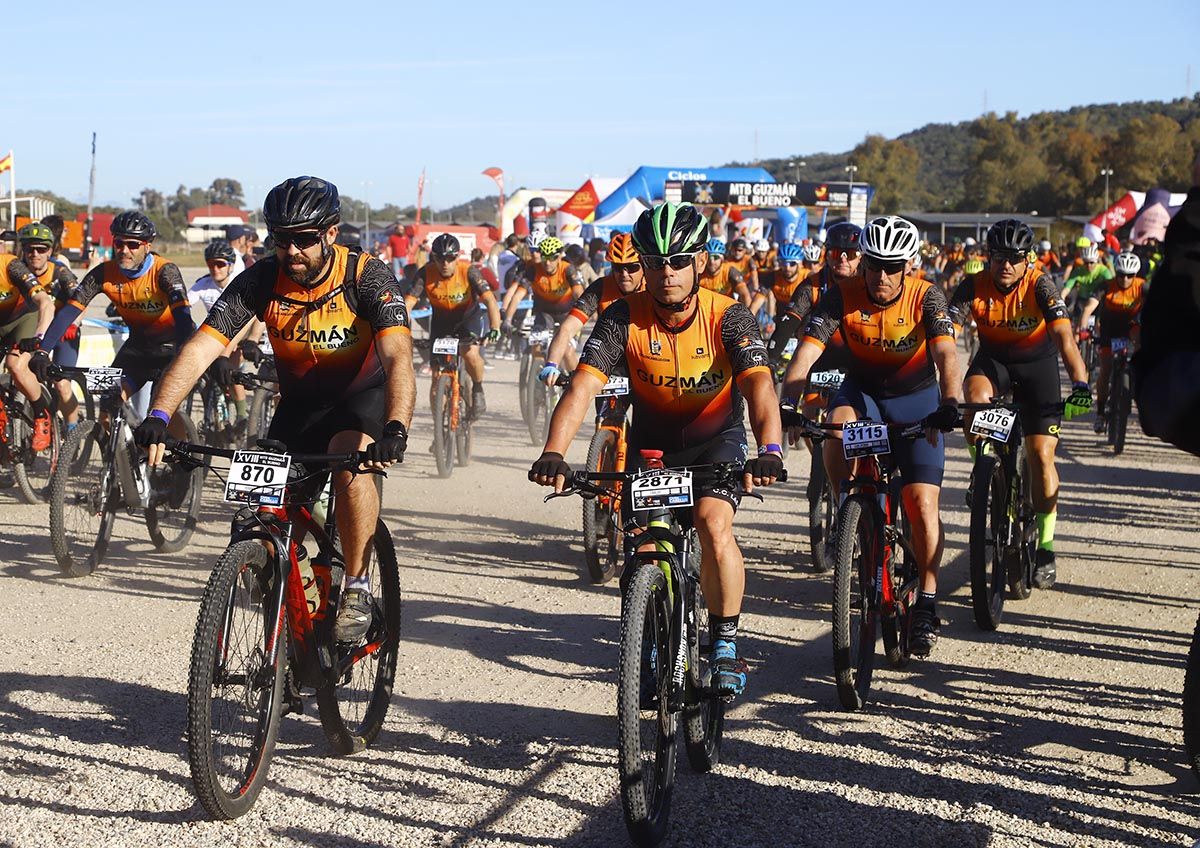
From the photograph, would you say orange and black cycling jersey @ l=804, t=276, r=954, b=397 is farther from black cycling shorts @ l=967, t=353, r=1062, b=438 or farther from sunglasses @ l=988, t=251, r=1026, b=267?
black cycling shorts @ l=967, t=353, r=1062, b=438

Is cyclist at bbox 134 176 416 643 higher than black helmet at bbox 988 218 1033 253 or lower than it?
lower

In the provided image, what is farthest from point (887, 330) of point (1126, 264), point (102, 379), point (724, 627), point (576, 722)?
point (1126, 264)

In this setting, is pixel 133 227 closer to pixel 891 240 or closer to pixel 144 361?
pixel 144 361

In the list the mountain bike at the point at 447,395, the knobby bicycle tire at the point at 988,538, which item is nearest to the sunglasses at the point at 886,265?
the knobby bicycle tire at the point at 988,538

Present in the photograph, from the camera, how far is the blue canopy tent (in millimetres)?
38031

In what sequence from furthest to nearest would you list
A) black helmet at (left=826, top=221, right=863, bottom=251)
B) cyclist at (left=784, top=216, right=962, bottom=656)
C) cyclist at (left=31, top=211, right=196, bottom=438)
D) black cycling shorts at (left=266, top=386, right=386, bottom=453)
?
black helmet at (left=826, top=221, right=863, bottom=251), cyclist at (left=31, top=211, right=196, bottom=438), cyclist at (left=784, top=216, right=962, bottom=656), black cycling shorts at (left=266, top=386, right=386, bottom=453)

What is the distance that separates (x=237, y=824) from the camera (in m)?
4.71

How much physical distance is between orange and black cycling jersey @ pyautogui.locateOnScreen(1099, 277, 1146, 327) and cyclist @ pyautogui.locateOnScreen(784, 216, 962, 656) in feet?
26.2

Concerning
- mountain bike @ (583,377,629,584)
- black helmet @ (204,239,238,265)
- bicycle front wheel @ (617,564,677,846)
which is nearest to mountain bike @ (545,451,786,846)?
bicycle front wheel @ (617,564,677,846)

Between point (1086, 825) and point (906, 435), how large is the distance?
2029mm

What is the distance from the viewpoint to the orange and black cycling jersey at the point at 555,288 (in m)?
16.0

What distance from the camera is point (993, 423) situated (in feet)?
23.3

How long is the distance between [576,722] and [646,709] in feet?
4.63

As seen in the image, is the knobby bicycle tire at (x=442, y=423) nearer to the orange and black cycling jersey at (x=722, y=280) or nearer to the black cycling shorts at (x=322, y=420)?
the orange and black cycling jersey at (x=722, y=280)
